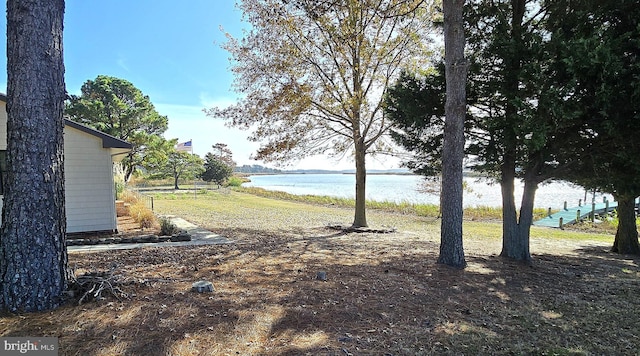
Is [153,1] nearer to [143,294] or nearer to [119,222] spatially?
[119,222]

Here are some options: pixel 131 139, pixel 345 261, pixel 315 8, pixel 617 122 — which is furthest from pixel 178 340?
pixel 131 139

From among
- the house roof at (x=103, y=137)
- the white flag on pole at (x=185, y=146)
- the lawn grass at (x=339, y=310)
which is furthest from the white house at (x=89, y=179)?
the white flag on pole at (x=185, y=146)

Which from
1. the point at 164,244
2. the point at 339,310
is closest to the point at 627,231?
the point at 339,310

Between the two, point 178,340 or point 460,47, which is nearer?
point 178,340

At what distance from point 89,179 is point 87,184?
0.12 m

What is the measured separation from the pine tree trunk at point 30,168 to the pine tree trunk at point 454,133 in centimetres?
500

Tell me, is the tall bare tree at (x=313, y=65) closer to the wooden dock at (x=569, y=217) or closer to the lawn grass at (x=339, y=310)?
the lawn grass at (x=339, y=310)

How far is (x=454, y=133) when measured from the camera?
211 inches

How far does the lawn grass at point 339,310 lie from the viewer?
262 centimetres

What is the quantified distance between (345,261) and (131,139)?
2058 cm

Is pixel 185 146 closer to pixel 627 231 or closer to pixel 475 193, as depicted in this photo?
pixel 475 193

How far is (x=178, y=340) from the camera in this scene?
8.38 feet

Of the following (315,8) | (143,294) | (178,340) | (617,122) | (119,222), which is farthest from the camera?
(119,222)

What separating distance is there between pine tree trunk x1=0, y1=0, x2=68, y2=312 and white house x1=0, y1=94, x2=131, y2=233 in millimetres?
5402
